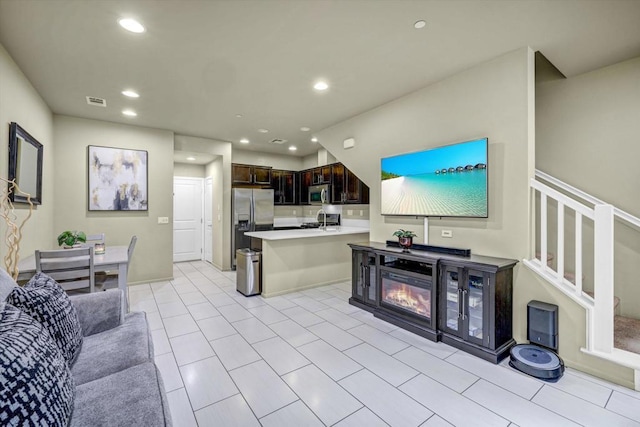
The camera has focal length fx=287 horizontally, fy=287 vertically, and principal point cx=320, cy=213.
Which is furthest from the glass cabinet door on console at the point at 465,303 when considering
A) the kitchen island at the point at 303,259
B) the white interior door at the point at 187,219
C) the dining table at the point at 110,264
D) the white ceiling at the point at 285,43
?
the white interior door at the point at 187,219

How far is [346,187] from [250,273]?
7.59 ft

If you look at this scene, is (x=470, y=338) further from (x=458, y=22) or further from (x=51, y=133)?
(x=51, y=133)

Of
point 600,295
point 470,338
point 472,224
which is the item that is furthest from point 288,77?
point 600,295

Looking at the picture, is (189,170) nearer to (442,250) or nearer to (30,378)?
(442,250)

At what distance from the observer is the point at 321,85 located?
134 inches

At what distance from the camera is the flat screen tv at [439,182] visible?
2861 mm

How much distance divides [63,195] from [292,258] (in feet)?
11.9

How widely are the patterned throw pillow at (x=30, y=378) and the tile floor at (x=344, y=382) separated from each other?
0.93m

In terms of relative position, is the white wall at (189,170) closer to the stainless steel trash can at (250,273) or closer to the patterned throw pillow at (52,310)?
the stainless steel trash can at (250,273)

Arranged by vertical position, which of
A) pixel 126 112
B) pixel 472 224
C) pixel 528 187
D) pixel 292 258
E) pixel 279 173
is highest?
pixel 126 112

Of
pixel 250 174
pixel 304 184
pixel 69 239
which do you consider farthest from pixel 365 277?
pixel 250 174

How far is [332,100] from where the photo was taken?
12.6 feet

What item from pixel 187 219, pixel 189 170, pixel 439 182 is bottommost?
pixel 187 219

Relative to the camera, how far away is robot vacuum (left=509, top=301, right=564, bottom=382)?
2174 millimetres
